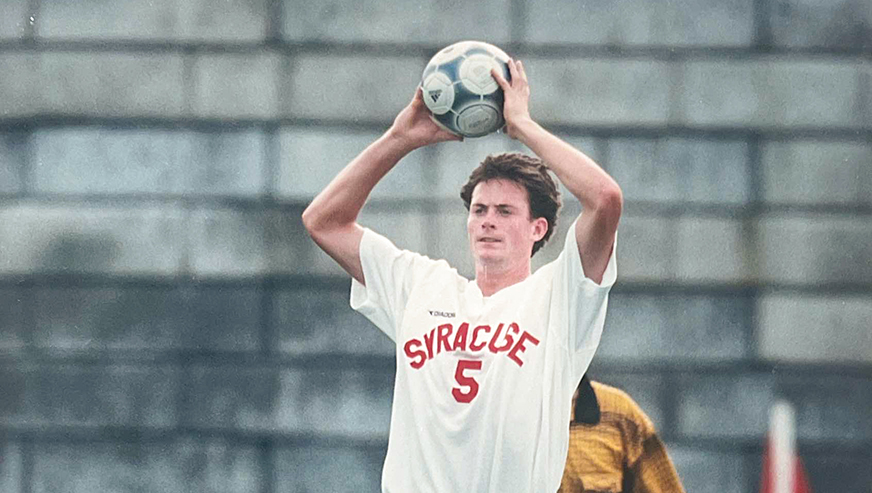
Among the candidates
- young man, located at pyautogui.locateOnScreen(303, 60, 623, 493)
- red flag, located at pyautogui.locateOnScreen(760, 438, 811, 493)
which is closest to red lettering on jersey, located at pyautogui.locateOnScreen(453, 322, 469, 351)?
young man, located at pyautogui.locateOnScreen(303, 60, 623, 493)

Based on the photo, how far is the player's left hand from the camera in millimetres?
5953

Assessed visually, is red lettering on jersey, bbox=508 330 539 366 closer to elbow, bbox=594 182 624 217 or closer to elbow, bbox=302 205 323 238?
elbow, bbox=594 182 624 217

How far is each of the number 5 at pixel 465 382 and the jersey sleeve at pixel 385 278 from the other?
459 mm


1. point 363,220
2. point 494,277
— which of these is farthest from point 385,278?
point 363,220

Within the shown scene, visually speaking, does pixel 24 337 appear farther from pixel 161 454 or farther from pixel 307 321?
pixel 307 321

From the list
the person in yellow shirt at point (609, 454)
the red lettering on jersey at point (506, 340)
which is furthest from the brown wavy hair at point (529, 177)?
the person in yellow shirt at point (609, 454)

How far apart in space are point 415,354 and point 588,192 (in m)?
0.93

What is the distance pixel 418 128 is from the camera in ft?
20.4

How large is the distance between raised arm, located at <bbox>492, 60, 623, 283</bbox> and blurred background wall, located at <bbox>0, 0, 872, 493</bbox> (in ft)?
10.7

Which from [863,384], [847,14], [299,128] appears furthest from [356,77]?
[863,384]

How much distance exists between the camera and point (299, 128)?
30.8 feet

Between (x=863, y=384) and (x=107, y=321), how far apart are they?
458 cm

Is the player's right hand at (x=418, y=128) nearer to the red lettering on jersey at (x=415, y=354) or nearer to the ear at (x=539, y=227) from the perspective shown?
the ear at (x=539, y=227)

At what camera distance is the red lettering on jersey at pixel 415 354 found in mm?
5906
